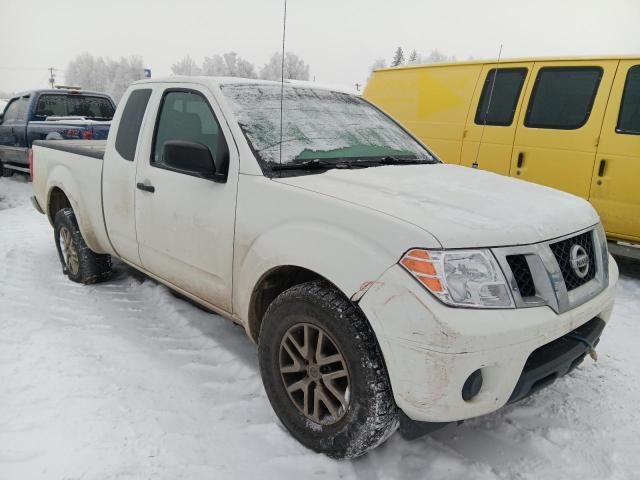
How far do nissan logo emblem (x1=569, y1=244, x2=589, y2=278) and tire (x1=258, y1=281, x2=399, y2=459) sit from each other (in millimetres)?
982

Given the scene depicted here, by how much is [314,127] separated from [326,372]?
1470 millimetres

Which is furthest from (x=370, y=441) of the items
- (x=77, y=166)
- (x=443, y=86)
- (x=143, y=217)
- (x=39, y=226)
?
(x=39, y=226)

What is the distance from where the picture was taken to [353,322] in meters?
1.95

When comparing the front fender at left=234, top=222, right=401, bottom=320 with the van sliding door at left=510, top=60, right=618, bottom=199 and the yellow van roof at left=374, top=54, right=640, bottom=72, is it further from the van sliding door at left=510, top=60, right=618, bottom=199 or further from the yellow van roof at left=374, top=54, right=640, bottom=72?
the yellow van roof at left=374, top=54, right=640, bottom=72

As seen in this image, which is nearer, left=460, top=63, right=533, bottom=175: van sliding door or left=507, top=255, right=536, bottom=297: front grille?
left=507, top=255, right=536, bottom=297: front grille

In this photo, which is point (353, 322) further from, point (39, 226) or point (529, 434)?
point (39, 226)

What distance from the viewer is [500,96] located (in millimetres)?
5359

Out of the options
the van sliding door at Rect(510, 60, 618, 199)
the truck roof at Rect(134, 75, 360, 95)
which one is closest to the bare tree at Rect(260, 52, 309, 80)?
the truck roof at Rect(134, 75, 360, 95)

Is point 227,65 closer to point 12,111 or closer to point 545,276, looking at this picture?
point 12,111

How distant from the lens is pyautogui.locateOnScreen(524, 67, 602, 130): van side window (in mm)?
4789

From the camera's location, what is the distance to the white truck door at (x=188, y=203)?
261 centimetres

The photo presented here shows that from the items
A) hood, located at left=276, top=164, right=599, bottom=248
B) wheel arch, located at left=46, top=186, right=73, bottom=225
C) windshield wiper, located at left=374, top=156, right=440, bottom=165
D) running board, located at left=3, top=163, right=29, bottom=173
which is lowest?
running board, located at left=3, top=163, right=29, bottom=173

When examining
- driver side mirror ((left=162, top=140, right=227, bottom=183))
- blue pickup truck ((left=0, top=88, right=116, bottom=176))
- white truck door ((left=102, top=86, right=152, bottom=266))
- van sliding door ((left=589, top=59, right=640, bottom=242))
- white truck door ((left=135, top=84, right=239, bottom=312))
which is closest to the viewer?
driver side mirror ((left=162, top=140, right=227, bottom=183))

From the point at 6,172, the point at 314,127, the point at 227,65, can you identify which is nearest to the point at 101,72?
the point at 227,65
